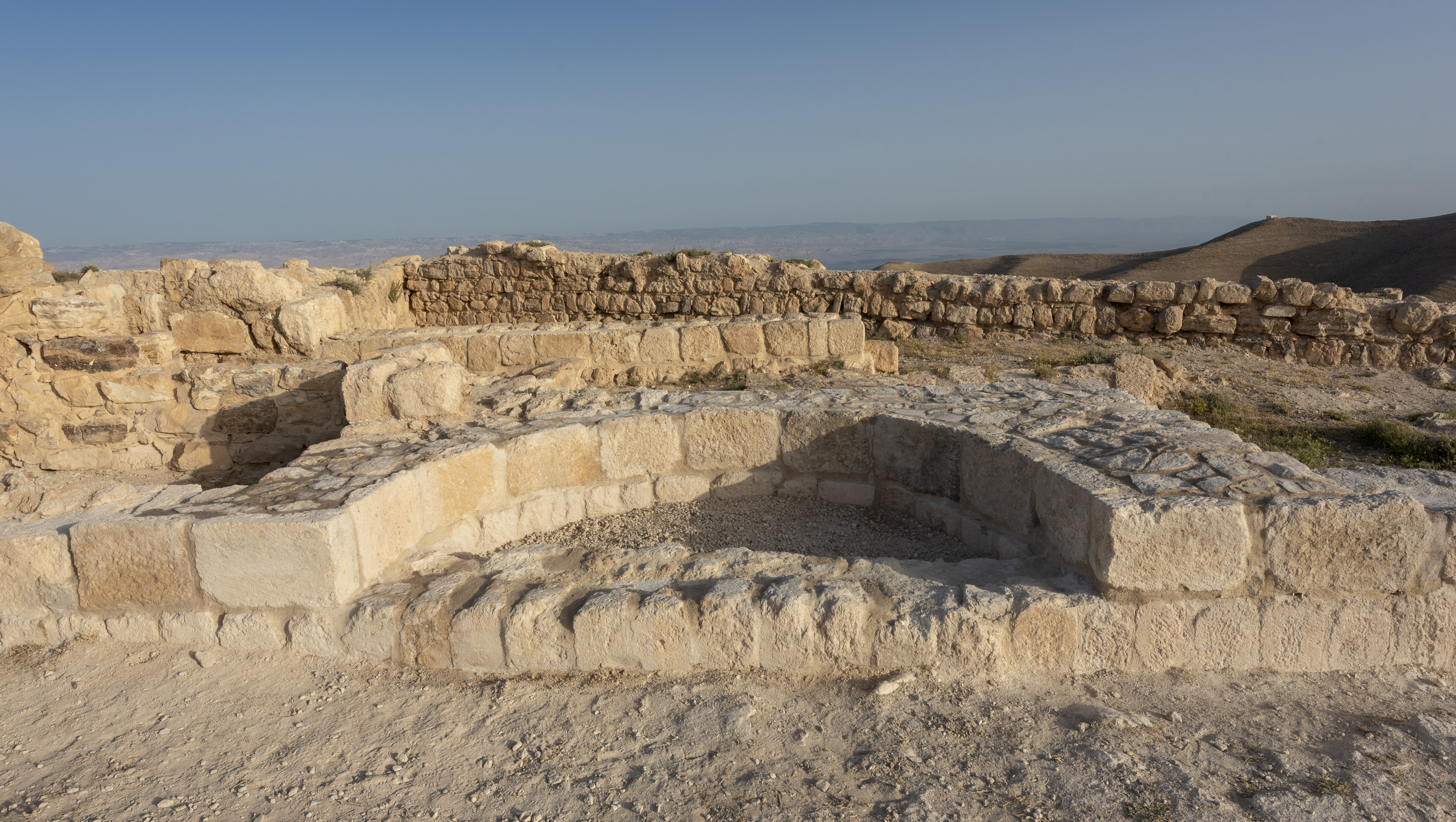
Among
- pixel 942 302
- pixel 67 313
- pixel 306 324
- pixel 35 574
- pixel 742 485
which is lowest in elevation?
pixel 742 485

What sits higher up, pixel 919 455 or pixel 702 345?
pixel 702 345

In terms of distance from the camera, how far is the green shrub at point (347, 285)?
8.85 metres

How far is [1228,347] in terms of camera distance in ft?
30.2

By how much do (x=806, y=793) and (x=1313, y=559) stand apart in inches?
81.7

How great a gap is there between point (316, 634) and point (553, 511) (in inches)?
59.5

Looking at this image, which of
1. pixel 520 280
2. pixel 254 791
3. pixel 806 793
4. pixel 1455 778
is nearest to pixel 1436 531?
pixel 1455 778

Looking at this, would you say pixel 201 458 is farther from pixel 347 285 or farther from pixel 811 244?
pixel 811 244

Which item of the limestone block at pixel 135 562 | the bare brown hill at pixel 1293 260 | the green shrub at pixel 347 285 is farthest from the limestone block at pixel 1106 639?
the bare brown hill at pixel 1293 260

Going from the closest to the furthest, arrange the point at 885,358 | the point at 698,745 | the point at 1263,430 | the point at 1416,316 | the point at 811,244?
the point at 698,745, the point at 1263,430, the point at 885,358, the point at 1416,316, the point at 811,244

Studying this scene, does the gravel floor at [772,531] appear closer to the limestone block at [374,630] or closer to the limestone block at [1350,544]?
the limestone block at [374,630]

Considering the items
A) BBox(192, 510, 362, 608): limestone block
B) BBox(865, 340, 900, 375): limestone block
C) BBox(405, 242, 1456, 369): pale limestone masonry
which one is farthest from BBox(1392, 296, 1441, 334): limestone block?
BBox(192, 510, 362, 608): limestone block

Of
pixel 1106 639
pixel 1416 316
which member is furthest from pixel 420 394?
pixel 1416 316

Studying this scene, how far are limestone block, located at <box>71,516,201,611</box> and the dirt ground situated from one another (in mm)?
242

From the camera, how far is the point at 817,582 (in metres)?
2.98
